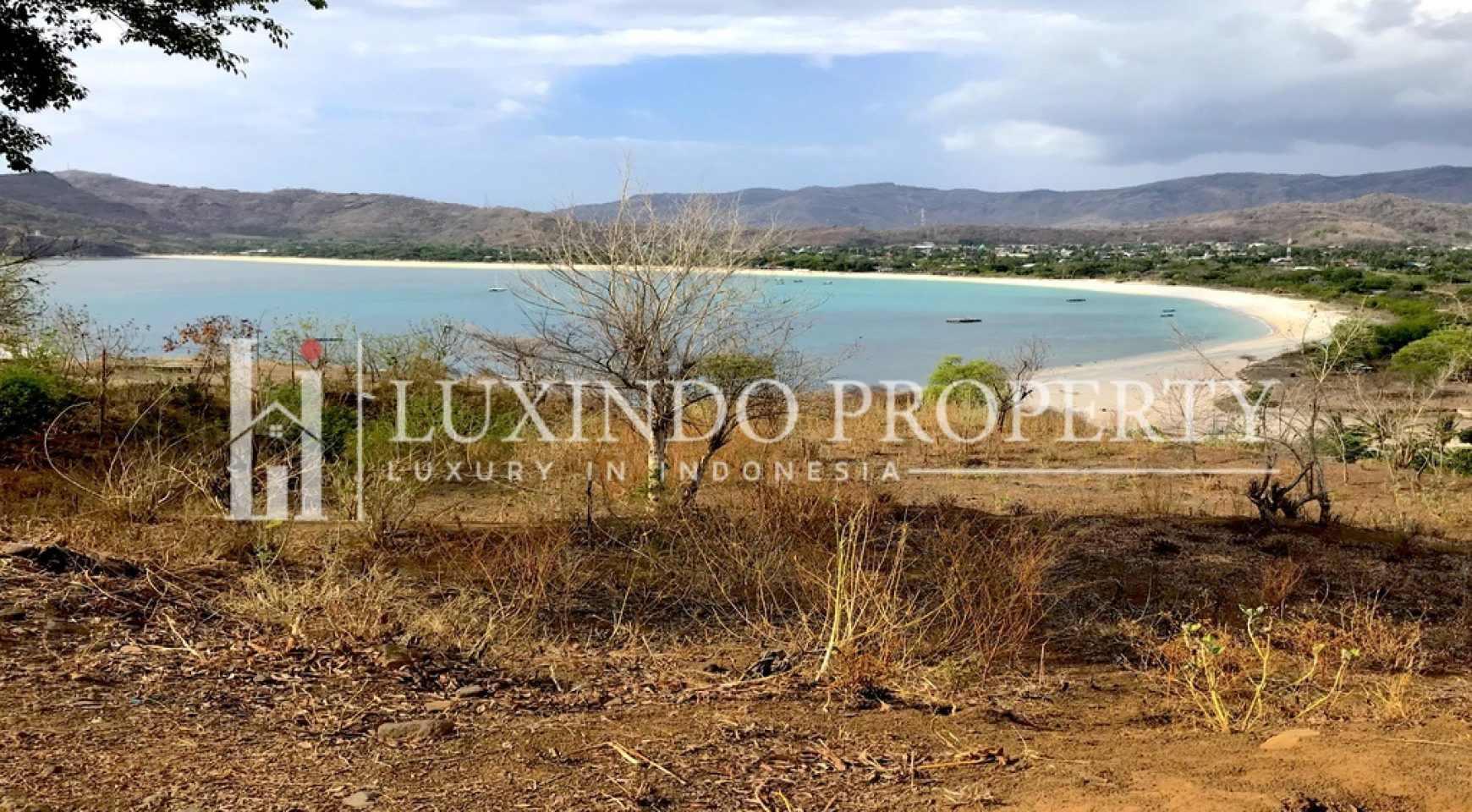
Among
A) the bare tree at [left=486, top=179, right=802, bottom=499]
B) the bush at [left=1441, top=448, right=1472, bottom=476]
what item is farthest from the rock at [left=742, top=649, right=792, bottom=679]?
the bush at [left=1441, top=448, right=1472, bottom=476]

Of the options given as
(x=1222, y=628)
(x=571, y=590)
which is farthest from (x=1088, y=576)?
(x=571, y=590)

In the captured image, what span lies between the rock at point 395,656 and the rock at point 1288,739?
3.48 metres

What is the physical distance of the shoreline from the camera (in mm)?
36062

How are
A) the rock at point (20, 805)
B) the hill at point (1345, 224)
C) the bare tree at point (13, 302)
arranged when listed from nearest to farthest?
1. the rock at point (20, 805)
2. the bare tree at point (13, 302)
3. the hill at point (1345, 224)

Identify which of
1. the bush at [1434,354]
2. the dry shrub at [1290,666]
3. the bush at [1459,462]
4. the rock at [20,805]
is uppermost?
the bush at [1434,354]

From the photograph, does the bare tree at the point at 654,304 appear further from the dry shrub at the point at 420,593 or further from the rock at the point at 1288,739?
the rock at the point at 1288,739

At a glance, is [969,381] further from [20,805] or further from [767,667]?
[20,805]

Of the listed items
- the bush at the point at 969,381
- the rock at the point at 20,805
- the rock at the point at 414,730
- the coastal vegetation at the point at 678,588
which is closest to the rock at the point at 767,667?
the coastal vegetation at the point at 678,588

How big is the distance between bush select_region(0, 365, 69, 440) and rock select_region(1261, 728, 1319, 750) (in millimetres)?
11749

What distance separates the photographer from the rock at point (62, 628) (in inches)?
188

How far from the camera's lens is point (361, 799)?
324 centimetres

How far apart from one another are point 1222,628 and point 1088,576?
1484mm

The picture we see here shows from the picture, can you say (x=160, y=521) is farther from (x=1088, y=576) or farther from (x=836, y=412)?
(x=836, y=412)

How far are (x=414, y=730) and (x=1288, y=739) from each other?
318 centimetres
